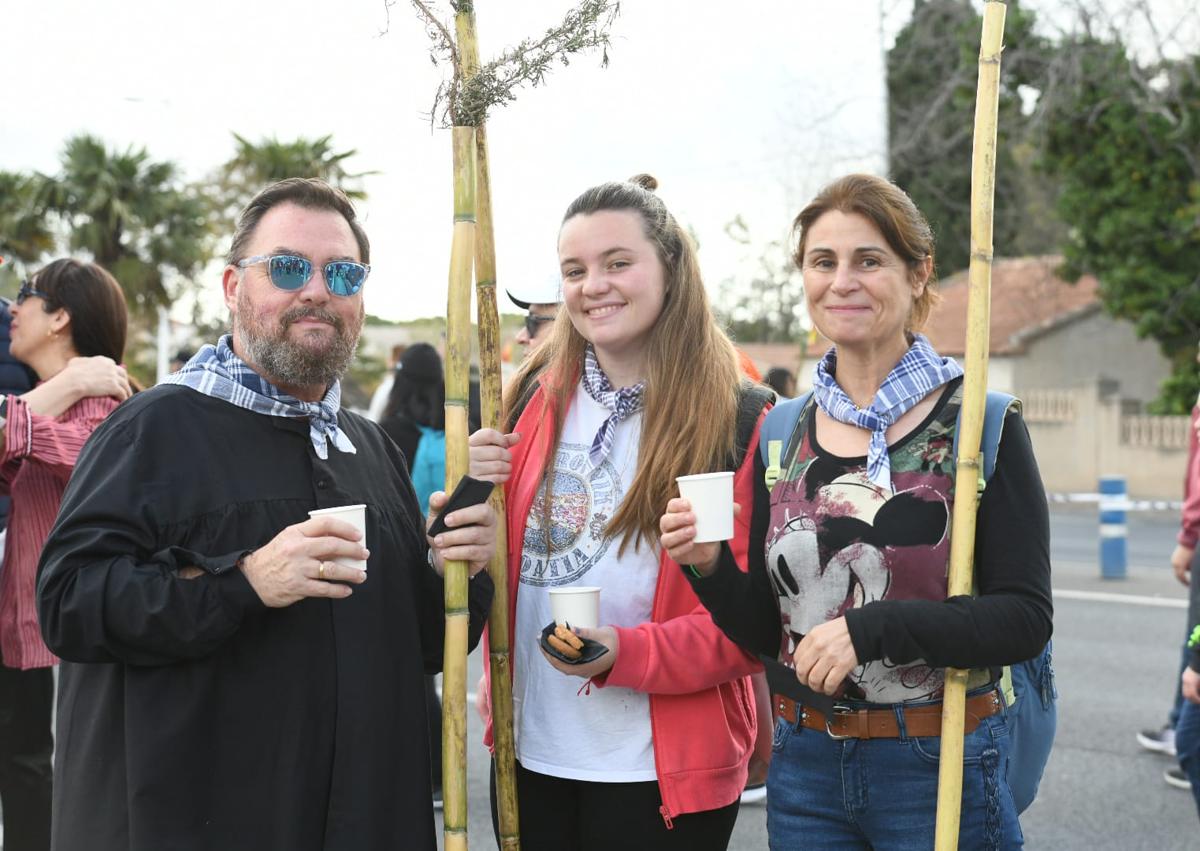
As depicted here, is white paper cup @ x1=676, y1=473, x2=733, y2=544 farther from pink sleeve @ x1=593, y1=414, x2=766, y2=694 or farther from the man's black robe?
the man's black robe

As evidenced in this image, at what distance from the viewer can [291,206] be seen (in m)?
2.63

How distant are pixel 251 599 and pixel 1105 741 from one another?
5.71 m

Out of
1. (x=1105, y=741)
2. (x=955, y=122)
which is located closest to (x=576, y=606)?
(x=1105, y=741)

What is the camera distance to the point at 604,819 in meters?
2.83

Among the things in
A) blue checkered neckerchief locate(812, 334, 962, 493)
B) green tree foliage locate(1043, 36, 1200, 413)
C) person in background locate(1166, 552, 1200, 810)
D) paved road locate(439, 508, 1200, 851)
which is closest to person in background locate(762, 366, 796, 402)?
paved road locate(439, 508, 1200, 851)

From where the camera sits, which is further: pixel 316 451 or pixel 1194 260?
pixel 1194 260

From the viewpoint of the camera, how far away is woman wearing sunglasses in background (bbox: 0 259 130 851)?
157 inches

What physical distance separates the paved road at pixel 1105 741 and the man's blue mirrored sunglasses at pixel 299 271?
3369 mm

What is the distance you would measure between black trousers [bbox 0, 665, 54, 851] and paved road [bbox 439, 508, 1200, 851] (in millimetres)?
1864

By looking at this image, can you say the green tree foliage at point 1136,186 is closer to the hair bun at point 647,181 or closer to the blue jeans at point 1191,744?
the blue jeans at point 1191,744

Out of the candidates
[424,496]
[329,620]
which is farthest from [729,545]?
[424,496]

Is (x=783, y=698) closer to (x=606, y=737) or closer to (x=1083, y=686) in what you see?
(x=606, y=737)

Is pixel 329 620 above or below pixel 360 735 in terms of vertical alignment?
above

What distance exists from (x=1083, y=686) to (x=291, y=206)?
6.75 meters
